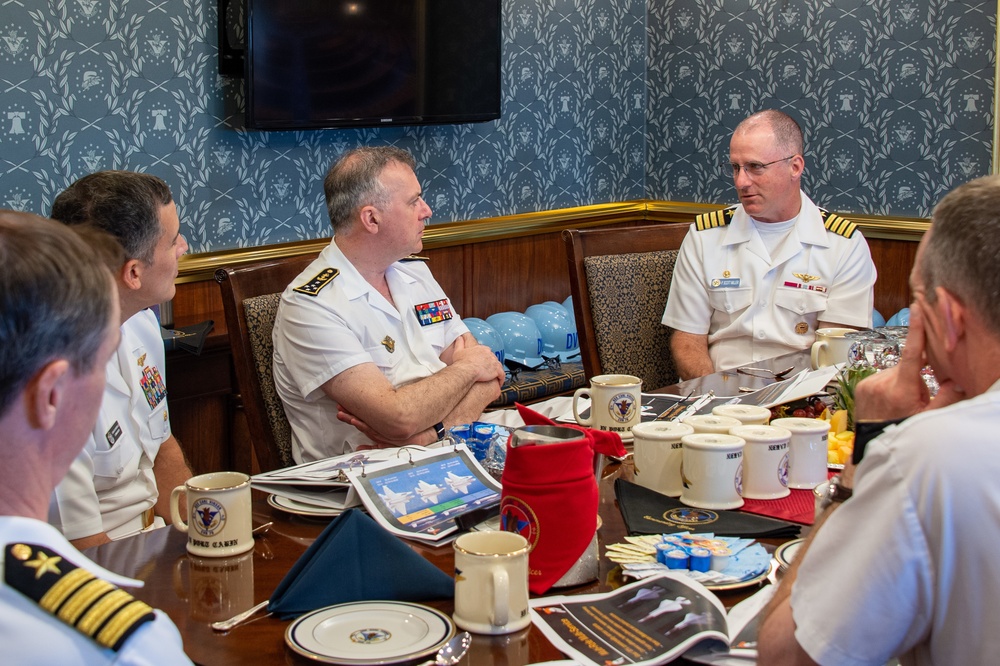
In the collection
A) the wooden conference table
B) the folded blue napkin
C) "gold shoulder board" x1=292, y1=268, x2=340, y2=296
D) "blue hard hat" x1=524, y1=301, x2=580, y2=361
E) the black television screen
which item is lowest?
"blue hard hat" x1=524, y1=301, x2=580, y2=361

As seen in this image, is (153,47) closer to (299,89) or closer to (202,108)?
(202,108)

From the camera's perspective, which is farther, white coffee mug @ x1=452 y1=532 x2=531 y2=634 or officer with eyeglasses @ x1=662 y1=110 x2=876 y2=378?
officer with eyeglasses @ x1=662 y1=110 x2=876 y2=378

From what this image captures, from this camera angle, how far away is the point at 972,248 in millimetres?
1128

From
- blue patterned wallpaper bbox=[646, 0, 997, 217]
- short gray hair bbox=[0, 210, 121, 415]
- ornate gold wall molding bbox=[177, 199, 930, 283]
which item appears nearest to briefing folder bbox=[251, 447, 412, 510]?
short gray hair bbox=[0, 210, 121, 415]

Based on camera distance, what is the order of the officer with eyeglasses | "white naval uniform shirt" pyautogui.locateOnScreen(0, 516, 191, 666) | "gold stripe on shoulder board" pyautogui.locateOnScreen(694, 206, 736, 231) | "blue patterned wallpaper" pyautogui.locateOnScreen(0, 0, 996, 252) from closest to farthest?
1. "white naval uniform shirt" pyautogui.locateOnScreen(0, 516, 191, 666)
2. the officer with eyeglasses
3. "gold stripe on shoulder board" pyautogui.locateOnScreen(694, 206, 736, 231)
4. "blue patterned wallpaper" pyautogui.locateOnScreen(0, 0, 996, 252)

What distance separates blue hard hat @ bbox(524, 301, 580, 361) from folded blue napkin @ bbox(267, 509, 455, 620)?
3.43 m

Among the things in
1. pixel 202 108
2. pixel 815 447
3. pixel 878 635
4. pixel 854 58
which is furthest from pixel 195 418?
pixel 854 58

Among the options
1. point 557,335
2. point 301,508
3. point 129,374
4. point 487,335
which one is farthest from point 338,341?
point 557,335

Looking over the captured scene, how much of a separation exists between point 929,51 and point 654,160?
150 centimetres

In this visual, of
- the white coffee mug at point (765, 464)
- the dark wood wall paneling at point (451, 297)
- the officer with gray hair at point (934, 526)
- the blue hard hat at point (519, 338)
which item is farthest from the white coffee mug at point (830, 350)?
the blue hard hat at point (519, 338)

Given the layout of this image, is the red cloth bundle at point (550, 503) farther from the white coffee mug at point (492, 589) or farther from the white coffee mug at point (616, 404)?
the white coffee mug at point (616, 404)

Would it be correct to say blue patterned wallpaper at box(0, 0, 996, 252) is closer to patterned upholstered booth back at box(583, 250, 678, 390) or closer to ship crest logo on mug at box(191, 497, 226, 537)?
patterned upholstered booth back at box(583, 250, 678, 390)

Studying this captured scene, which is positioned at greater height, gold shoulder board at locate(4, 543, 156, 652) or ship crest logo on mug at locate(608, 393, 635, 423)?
gold shoulder board at locate(4, 543, 156, 652)

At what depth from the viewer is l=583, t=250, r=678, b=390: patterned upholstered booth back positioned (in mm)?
3145
